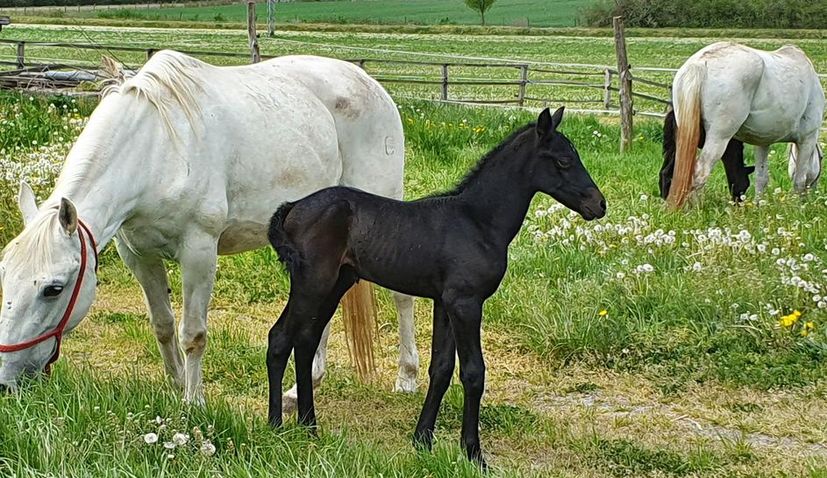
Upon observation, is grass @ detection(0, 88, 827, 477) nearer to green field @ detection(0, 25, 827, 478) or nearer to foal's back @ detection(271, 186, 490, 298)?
green field @ detection(0, 25, 827, 478)

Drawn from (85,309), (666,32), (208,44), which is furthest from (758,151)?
(666,32)

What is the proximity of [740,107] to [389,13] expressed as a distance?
198ft

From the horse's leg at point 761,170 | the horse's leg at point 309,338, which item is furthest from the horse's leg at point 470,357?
the horse's leg at point 761,170

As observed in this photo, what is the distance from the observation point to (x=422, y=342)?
6930mm

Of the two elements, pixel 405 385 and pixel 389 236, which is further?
pixel 405 385

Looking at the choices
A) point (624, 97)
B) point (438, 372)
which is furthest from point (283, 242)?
point (624, 97)

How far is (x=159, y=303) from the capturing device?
538cm

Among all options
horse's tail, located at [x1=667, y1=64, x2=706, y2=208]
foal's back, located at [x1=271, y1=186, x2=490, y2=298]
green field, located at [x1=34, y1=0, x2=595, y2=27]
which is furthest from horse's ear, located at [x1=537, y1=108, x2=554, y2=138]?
green field, located at [x1=34, y1=0, x2=595, y2=27]

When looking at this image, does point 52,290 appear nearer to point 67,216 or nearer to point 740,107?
point 67,216

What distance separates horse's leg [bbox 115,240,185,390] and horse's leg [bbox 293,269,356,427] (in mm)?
1100

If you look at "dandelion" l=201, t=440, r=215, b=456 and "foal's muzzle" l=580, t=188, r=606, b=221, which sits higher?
"foal's muzzle" l=580, t=188, r=606, b=221

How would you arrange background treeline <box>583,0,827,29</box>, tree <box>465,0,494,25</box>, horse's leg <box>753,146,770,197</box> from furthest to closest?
1. tree <box>465,0,494,25</box>
2. background treeline <box>583,0,827,29</box>
3. horse's leg <box>753,146,770,197</box>

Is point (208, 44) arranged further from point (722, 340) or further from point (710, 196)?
point (722, 340)

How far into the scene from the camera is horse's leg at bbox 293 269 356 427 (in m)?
4.55
